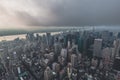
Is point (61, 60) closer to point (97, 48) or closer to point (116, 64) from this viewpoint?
point (97, 48)

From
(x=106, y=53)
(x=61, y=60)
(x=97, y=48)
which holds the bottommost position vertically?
(x=61, y=60)

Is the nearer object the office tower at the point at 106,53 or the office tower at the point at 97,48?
the office tower at the point at 106,53

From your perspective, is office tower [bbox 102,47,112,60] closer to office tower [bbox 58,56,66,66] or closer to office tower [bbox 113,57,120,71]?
office tower [bbox 113,57,120,71]

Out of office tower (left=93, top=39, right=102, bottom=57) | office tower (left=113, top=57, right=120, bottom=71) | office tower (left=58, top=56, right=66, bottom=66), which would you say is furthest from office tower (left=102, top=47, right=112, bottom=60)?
office tower (left=58, top=56, right=66, bottom=66)

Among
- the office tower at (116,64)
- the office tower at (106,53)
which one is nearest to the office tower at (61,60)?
the office tower at (106,53)

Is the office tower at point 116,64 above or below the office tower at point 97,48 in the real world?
below

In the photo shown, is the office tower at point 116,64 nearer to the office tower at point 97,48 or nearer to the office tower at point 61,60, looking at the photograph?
the office tower at point 97,48

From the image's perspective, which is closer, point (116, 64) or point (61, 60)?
point (116, 64)

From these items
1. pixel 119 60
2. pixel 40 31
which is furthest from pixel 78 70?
pixel 40 31

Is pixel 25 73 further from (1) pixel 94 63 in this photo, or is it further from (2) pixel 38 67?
(1) pixel 94 63

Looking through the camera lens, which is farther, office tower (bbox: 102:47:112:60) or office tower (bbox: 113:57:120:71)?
office tower (bbox: 102:47:112:60)

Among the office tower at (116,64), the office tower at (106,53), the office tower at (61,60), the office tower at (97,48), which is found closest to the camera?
the office tower at (116,64)

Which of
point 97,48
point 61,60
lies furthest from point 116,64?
point 61,60
